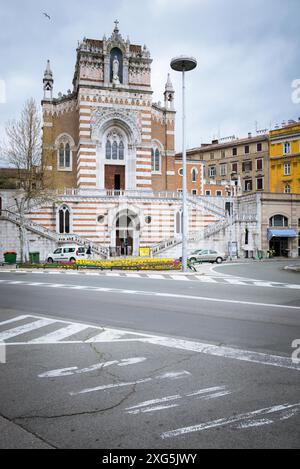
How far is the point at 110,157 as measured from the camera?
42.8 metres

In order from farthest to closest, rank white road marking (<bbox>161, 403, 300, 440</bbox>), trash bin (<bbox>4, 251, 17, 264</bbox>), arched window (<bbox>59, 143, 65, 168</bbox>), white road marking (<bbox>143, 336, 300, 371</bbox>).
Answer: arched window (<bbox>59, 143, 65, 168</bbox>) → trash bin (<bbox>4, 251, 17, 264</bbox>) → white road marking (<bbox>143, 336, 300, 371</bbox>) → white road marking (<bbox>161, 403, 300, 440</bbox>)

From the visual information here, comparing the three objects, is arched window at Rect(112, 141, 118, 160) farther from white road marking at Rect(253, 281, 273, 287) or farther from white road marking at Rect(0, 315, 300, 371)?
Answer: white road marking at Rect(0, 315, 300, 371)

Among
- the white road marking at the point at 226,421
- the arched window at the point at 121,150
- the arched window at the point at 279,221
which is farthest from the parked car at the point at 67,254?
the white road marking at the point at 226,421

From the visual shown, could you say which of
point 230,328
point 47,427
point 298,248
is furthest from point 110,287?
point 298,248

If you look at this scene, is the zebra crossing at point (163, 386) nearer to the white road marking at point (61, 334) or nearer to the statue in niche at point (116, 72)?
the white road marking at point (61, 334)

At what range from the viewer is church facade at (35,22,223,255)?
1532 inches

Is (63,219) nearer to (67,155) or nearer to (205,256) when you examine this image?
(67,155)

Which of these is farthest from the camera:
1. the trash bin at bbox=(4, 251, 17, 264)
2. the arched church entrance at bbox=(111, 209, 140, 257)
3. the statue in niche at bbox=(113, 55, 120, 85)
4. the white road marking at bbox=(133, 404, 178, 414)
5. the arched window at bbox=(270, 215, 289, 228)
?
the statue in niche at bbox=(113, 55, 120, 85)

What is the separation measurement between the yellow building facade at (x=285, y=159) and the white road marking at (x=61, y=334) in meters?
50.8

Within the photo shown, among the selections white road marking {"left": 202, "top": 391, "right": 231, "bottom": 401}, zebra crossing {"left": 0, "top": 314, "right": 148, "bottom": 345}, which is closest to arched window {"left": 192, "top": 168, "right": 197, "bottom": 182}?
zebra crossing {"left": 0, "top": 314, "right": 148, "bottom": 345}

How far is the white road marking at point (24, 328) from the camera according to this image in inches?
299

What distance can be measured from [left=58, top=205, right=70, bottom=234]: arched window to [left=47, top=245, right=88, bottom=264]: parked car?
550 centimetres
